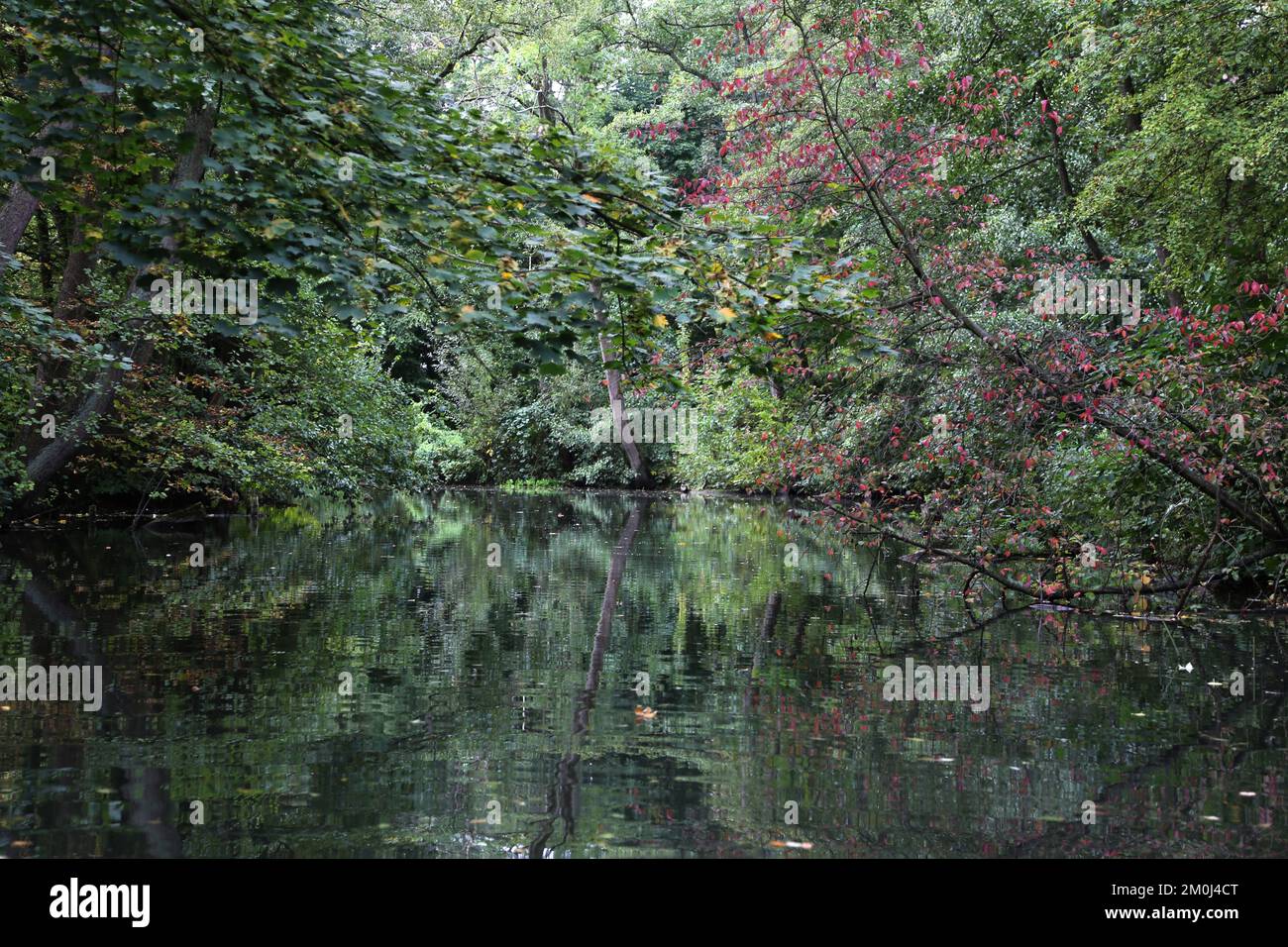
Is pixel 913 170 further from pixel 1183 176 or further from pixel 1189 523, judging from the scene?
pixel 1189 523

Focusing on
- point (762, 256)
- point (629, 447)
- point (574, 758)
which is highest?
point (629, 447)

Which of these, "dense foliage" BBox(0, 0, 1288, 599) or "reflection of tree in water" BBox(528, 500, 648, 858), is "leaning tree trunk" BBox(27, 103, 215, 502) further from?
"reflection of tree in water" BBox(528, 500, 648, 858)

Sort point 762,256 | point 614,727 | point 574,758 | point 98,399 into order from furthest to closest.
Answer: point 98,399
point 762,256
point 614,727
point 574,758

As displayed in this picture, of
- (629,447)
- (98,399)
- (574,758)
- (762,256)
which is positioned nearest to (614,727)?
(574,758)

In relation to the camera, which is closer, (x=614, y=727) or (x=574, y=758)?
(x=574, y=758)

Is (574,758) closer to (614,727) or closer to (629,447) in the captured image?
(614,727)

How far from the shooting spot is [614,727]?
5938 mm

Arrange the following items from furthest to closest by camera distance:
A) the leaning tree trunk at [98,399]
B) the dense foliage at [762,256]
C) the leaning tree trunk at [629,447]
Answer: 1. the leaning tree trunk at [629,447]
2. the leaning tree trunk at [98,399]
3. the dense foliage at [762,256]

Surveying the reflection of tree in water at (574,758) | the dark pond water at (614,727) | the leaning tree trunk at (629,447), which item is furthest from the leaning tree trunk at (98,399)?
the leaning tree trunk at (629,447)

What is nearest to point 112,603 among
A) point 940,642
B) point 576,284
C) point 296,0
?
point 296,0

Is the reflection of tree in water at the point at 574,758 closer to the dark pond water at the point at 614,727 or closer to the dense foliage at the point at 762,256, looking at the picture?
the dark pond water at the point at 614,727

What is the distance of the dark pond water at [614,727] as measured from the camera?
14.1 feet

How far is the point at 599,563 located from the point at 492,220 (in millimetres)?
8663

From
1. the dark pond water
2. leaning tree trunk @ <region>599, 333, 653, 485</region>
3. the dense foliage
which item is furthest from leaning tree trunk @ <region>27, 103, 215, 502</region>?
leaning tree trunk @ <region>599, 333, 653, 485</region>
